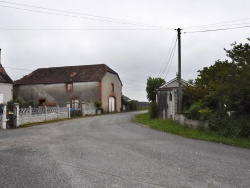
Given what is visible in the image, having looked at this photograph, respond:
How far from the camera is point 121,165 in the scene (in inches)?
302

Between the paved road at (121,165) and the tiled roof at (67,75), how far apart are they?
29.8 meters

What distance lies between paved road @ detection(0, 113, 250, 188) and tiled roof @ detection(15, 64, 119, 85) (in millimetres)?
29751

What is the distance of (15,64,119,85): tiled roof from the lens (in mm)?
40844

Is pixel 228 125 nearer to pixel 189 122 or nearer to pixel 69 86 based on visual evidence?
pixel 189 122

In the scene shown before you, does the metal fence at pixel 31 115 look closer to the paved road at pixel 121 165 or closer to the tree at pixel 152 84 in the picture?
the paved road at pixel 121 165

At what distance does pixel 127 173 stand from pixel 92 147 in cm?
387

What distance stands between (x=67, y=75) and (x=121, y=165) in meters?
36.0

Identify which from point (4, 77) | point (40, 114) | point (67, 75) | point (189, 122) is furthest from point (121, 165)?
point (67, 75)

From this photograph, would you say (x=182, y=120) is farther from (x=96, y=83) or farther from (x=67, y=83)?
(x=67, y=83)

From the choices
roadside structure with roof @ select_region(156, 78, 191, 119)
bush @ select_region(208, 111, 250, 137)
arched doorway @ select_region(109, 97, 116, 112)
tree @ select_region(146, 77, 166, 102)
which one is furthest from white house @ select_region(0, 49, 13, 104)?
bush @ select_region(208, 111, 250, 137)

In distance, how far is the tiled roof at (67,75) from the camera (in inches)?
1608

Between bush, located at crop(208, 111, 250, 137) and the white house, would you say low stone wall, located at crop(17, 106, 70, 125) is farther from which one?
bush, located at crop(208, 111, 250, 137)

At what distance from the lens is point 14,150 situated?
987 centimetres

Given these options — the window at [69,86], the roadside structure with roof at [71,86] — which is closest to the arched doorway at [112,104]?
the roadside structure with roof at [71,86]
